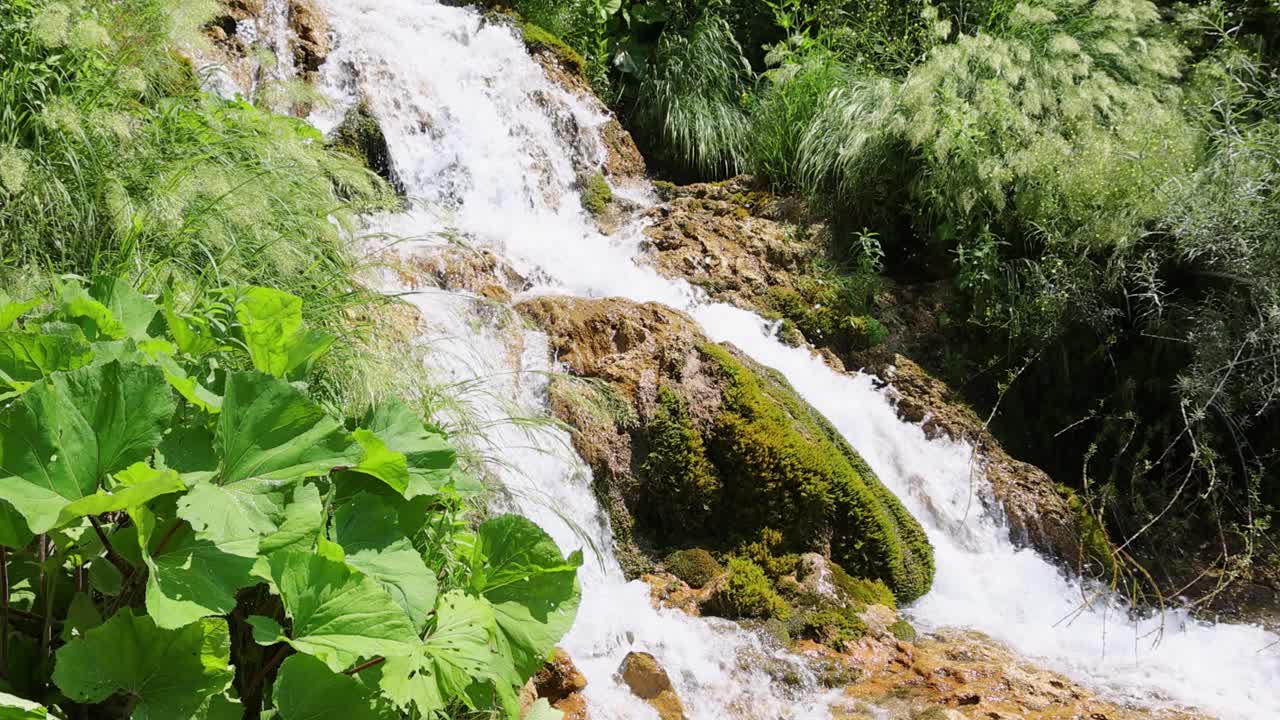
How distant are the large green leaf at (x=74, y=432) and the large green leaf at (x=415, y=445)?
385 millimetres

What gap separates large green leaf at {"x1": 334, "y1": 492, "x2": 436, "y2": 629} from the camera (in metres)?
1.29

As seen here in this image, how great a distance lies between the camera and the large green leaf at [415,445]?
1.45 metres

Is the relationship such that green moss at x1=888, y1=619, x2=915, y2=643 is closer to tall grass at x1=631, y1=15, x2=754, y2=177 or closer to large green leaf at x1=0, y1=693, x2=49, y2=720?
large green leaf at x1=0, y1=693, x2=49, y2=720

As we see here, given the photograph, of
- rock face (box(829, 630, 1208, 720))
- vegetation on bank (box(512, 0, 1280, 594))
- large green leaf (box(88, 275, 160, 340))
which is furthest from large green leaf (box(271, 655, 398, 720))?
vegetation on bank (box(512, 0, 1280, 594))

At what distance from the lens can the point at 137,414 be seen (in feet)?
3.63

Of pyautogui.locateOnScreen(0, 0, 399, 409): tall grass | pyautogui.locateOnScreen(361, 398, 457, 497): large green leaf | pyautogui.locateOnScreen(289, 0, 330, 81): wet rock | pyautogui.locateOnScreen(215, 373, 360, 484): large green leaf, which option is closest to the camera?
pyautogui.locateOnScreen(215, 373, 360, 484): large green leaf

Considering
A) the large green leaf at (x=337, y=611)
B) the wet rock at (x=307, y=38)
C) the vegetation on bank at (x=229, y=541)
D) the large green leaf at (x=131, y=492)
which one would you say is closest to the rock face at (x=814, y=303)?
the wet rock at (x=307, y=38)

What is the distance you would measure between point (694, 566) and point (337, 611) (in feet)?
8.66

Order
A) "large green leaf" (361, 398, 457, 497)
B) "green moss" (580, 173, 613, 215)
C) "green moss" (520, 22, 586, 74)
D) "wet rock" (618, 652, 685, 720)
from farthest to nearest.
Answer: "green moss" (520, 22, 586, 74) < "green moss" (580, 173, 613, 215) < "wet rock" (618, 652, 685, 720) < "large green leaf" (361, 398, 457, 497)

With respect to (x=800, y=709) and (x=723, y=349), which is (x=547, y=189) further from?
(x=800, y=709)

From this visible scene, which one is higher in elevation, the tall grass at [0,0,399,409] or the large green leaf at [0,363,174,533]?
the large green leaf at [0,363,174,533]

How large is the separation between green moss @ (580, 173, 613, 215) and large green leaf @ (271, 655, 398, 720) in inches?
206

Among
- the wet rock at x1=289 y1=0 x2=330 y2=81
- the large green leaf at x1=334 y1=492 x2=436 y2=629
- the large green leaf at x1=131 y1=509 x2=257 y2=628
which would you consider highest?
the large green leaf at x1=131 y1=509 x2=257 y2=628

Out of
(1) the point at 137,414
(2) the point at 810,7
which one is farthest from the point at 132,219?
(2) the point at 810,7
